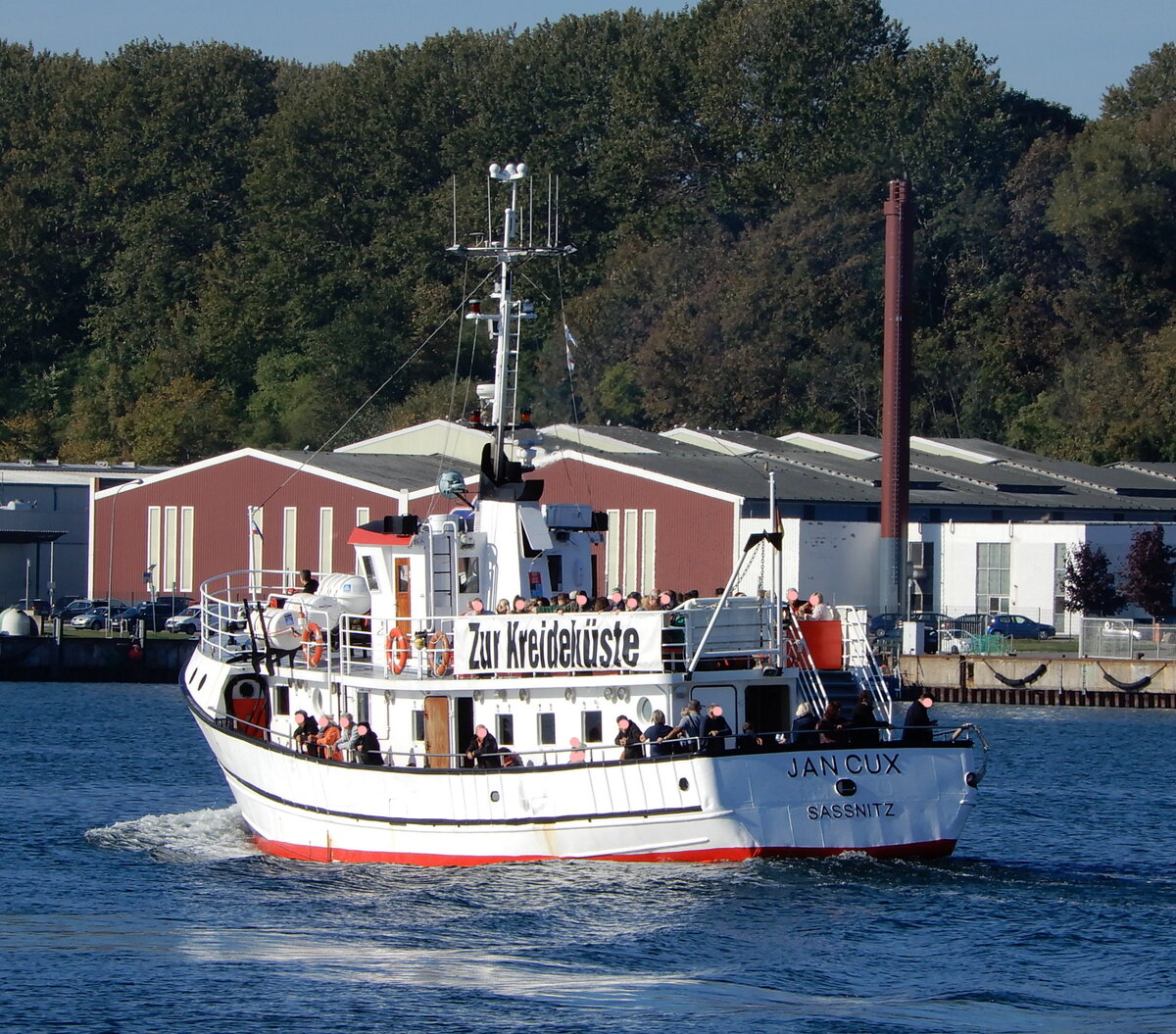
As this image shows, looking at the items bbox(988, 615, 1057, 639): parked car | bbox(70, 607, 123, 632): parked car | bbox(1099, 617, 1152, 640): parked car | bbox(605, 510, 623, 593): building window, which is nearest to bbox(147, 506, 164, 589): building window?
bbox(70, 607, 123, 632): parked car

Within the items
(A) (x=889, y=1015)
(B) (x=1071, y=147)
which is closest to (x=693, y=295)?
(B) (x=1071, y=147)

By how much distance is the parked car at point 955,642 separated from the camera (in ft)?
216

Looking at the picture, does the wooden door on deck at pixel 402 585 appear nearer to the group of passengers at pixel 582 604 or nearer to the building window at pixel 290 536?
the group of passengers at pixel 582 604

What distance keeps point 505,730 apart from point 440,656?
1439mm

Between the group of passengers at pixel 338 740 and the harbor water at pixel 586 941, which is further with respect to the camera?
the group of passengers at pixel 338 740

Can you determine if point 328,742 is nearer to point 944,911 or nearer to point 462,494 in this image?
point 462,494

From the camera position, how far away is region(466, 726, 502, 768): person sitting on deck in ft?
89.6

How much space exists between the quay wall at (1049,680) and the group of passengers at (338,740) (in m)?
32.3

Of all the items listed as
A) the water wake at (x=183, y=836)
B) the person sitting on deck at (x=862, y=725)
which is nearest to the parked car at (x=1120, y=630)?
the water wake at (x=183, y=836)

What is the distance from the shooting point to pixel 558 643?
2720 centimetres

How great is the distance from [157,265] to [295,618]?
9795cm

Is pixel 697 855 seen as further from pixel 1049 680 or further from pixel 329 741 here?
pixel 1049 680

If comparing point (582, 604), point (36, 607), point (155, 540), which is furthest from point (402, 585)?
point (155, 540)

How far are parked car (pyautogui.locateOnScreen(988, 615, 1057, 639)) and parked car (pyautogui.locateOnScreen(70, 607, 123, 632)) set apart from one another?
31.6 m
